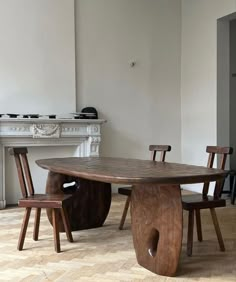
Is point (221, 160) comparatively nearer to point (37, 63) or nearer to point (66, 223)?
point (66, 223)

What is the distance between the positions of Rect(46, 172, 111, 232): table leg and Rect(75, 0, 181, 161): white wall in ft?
6.97

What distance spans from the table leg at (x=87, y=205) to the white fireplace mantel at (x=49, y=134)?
159 centimetres

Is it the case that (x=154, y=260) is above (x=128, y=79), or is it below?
below

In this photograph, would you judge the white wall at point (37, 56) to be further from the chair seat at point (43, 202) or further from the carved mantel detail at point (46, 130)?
the chair seat at point (43, 202)

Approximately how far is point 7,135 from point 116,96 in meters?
1.87

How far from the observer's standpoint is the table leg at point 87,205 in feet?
12.8

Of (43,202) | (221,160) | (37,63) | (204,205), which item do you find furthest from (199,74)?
(43,202)

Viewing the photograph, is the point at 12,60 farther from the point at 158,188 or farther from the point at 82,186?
the point at 158,188

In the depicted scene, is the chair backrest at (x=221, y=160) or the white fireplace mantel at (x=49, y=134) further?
the white fireplace mantel at (x=49, y=134)

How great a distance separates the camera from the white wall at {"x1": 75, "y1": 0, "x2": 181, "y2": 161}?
6.04 m

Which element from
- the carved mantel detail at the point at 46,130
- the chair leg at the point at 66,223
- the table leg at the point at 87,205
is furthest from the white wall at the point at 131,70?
the chair leg at the point at 66,223

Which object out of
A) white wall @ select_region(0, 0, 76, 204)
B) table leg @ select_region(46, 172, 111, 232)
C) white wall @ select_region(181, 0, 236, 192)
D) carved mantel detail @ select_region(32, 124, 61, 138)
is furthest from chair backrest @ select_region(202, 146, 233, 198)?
white wall @ select_region(0, 0, 76, 204)

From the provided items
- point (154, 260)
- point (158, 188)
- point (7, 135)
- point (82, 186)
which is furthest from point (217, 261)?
point (7, 135)

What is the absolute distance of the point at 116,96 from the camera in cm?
622
